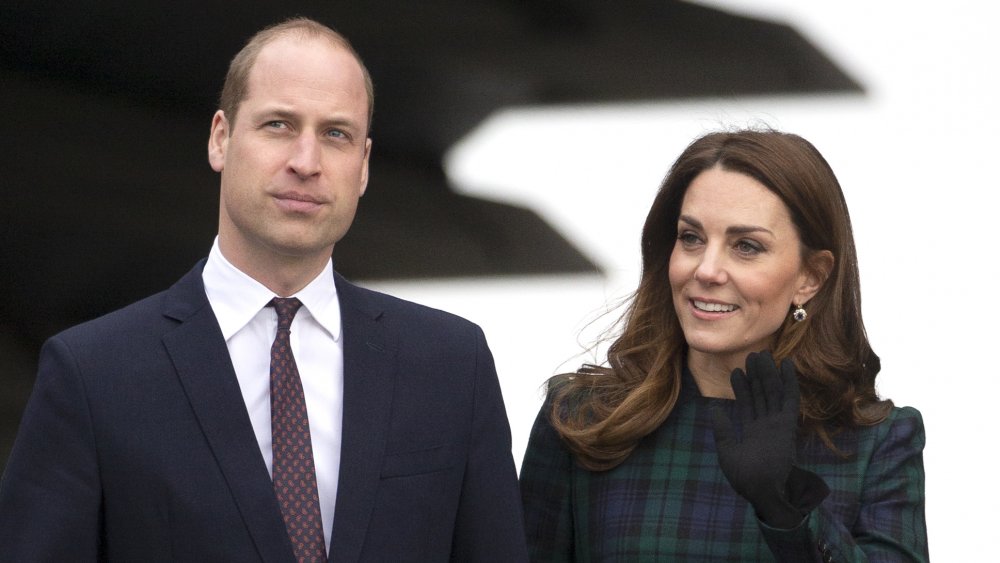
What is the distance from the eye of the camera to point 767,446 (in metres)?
1.96

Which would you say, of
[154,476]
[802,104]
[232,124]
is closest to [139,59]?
[802,104]

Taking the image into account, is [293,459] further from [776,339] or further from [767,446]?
[776,339]

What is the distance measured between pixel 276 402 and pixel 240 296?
0.50 feet

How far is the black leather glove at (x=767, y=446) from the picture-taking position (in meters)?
1.95

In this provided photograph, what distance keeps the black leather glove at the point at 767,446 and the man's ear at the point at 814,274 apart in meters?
0.22

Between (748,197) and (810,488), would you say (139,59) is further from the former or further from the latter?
(810,488)

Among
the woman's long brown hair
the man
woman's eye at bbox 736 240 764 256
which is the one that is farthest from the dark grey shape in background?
the man

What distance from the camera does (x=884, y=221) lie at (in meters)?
3.66

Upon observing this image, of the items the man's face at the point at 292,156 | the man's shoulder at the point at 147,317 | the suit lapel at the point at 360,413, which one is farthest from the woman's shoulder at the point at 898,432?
the man's shoulder at the point at 147,317

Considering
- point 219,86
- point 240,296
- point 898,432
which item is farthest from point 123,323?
point 219,86

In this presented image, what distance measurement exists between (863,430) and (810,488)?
22 centimetres

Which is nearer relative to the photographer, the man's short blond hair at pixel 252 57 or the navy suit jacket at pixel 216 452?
the navy suit jacket at pixel 216 452

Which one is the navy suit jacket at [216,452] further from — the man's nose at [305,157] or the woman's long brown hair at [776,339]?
the woman's long brown hair at [776,339]

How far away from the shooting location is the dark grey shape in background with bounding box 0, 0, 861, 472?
3867mm
